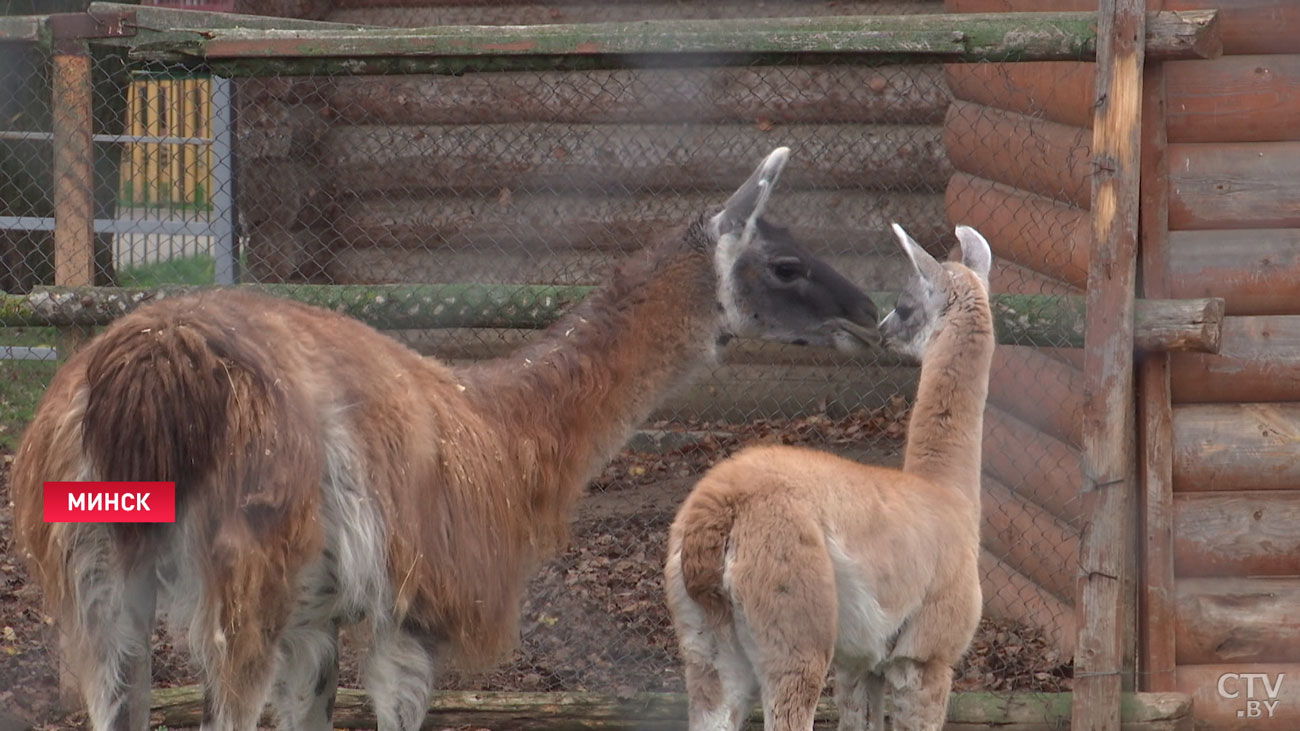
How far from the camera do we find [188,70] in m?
6.08

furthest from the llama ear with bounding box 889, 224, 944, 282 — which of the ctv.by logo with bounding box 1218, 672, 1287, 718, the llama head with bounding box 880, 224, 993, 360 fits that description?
the ctv.by logo with bounding box 1218, 672, 1287, 718

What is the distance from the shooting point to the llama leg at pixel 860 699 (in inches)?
187

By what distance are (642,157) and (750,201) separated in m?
3.87

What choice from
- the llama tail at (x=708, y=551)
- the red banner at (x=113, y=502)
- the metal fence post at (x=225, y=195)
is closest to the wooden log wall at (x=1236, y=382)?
the llama tail at (x=708, y=551)

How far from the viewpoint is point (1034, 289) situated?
6832mm

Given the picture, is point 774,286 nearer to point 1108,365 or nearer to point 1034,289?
point 1108,365

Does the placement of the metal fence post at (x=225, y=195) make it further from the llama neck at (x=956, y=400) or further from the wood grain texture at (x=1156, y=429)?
the wood grain texture at (x=1156, y=429)

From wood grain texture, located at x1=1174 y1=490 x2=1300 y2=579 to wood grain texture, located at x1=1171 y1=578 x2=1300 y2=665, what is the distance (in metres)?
0.07

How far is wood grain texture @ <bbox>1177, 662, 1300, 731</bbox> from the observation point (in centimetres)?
558

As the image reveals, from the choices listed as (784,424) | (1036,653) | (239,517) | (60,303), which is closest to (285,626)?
(239,517)

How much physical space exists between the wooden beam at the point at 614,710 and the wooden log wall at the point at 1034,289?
0.78m

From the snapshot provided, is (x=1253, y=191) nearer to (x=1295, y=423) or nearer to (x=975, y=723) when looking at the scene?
(x=1295, y=423)

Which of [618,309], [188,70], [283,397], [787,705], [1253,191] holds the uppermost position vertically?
[188,70]

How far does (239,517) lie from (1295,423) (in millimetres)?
3971
